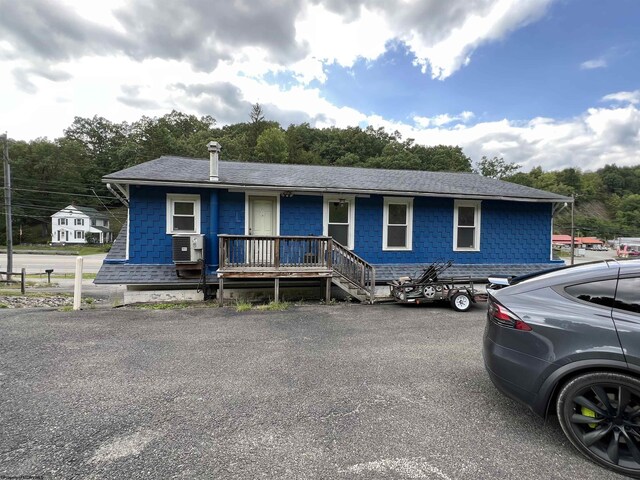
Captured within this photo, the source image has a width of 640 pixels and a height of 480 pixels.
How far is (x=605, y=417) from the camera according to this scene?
7.05 ft

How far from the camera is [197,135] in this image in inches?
2014

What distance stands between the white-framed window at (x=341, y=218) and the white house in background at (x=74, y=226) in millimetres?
56766

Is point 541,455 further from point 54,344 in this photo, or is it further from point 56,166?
point 56,166

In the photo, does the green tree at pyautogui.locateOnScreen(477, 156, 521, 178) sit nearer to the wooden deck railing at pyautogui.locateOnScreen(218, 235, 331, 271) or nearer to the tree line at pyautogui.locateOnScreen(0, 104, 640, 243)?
the tree line at pyautogui.locateOnScreen(0, 104, 640, 243)

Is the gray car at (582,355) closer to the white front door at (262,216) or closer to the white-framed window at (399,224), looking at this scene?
the white-framed window at (399,224)

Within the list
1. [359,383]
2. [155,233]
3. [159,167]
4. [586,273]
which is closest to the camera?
[586,273]

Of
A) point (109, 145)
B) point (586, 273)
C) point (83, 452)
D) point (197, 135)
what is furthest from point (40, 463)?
point (109, 145)

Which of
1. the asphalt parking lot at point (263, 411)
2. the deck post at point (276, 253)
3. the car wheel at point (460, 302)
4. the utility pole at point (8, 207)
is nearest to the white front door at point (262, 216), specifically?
the deck post at point (276, 253)

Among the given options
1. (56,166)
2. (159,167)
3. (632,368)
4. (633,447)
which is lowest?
(633,447)

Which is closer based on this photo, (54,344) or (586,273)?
(586,273)

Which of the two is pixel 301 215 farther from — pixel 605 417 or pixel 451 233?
pixel 605 417

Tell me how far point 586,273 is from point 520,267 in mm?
8657

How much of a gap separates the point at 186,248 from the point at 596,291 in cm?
760

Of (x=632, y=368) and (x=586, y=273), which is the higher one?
(x=586, y=273)
